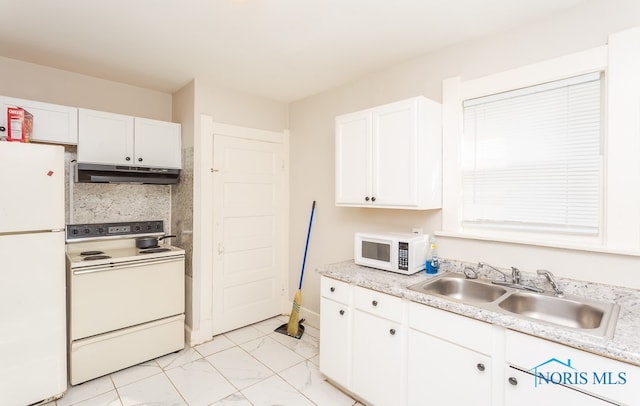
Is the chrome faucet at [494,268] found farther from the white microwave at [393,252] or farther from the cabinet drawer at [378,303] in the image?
the cabinet drawer at [378,303]

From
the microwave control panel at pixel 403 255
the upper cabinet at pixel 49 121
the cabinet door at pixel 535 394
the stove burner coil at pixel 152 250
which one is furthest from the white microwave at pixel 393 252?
the upper cabinet at pixel 49 121

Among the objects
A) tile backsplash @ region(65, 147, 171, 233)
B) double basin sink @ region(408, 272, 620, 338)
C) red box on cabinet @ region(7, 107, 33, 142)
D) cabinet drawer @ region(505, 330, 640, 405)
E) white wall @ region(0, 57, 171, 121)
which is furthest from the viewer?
tile backsplash @ region(65, 147, 171, 233)

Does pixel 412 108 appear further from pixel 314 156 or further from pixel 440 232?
pixel 314 156

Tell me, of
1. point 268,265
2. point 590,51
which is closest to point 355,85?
point 590,51

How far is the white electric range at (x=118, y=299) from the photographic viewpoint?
7.72ft

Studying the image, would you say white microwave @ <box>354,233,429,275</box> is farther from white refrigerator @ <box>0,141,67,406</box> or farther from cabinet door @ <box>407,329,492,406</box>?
white refrigerator @ <box>0,141,67,406</box>

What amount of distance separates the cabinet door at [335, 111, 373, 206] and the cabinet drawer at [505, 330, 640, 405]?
1.31 metres

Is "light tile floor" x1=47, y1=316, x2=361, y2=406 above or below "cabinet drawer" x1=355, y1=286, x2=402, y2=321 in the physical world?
below

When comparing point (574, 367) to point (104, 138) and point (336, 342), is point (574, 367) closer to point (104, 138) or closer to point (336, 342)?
point (336, 342)

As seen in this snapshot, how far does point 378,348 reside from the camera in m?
1.99

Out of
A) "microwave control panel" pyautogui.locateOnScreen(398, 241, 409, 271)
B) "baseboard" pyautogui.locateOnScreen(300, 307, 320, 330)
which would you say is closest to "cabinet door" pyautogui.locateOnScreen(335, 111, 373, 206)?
"microwave control panel" pyautogui.locateOnScreen(398, 241, 409, 271)

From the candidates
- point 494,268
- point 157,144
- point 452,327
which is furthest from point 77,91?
point 494,268

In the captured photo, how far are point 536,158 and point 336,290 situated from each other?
158 cm

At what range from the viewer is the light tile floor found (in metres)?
2.18
